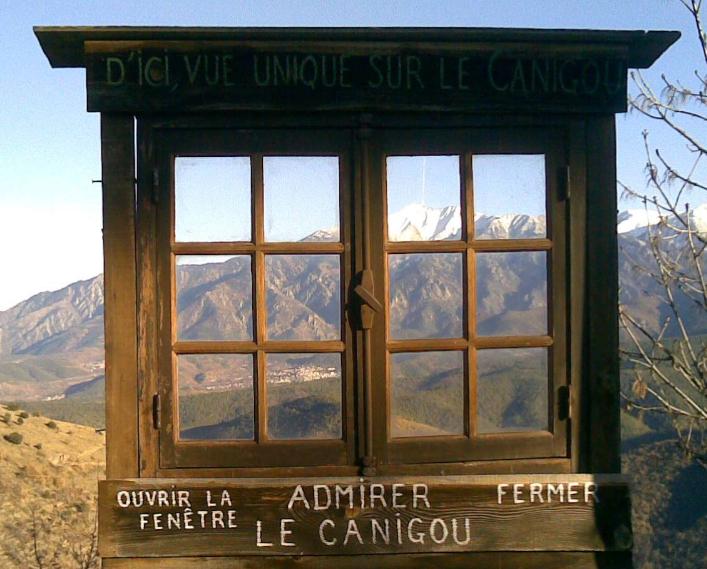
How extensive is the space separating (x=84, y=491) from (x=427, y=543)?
60.1ft

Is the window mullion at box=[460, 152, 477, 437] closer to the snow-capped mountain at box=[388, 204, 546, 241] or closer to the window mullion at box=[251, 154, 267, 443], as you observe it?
the snow-capped mountain at box=[388, 204, 546, 241]

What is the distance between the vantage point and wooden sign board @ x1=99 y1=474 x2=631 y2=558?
325 centimetres

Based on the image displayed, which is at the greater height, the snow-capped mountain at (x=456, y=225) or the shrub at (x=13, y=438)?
the snow-capped mountain at (x=456, y=225)

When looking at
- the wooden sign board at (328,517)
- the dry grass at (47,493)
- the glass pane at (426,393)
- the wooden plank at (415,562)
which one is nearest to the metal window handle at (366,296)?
the glass pane at (426,393)

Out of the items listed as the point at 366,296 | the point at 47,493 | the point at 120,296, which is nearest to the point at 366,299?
the point at 366,296

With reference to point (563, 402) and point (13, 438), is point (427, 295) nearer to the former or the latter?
point (563, 402)

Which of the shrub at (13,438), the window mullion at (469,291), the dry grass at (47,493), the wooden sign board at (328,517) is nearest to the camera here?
the wooden sign board at (328,517)

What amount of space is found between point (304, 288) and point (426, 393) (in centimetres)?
70

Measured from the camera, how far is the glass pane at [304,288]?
331 centimetres

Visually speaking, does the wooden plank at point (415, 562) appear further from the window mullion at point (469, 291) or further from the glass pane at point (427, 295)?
the glass pane at point (427, 295)

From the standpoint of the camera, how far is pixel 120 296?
3.26 m

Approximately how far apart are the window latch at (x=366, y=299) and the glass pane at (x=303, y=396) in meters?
0.20

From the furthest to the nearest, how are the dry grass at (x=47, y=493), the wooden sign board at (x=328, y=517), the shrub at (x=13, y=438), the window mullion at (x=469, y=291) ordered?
1. the shrub at (x=13, y=438)
2. the dry grass at (x=47, y=493)
3. the window mullion at (x=469, y=291)
4. the wooden sign board at (x=328, y=517)

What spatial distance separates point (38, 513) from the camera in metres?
17.1
